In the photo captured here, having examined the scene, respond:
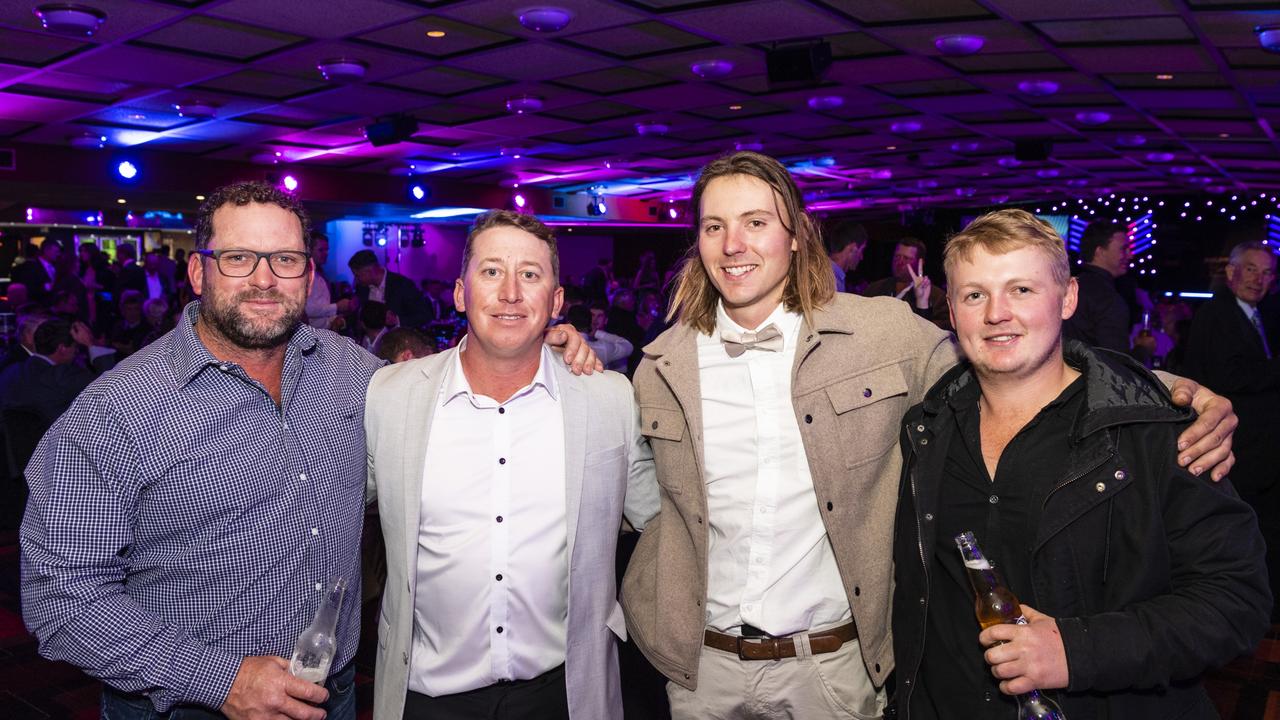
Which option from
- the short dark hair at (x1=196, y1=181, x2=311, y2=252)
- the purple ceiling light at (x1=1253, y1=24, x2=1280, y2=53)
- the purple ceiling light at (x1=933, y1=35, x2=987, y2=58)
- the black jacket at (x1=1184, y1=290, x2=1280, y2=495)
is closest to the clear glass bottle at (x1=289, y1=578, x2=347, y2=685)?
the short dark hair at (x1=196, y1=181, x2=311, y2=252)

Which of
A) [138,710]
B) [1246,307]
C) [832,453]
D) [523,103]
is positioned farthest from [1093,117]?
[138,710]

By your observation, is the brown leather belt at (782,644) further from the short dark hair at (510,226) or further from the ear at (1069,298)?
the short dark hair at (510,226)

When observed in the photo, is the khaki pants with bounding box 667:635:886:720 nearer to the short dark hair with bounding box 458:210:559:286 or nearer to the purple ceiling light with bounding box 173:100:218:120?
the short dark hair with bounding box 458:210:559:286

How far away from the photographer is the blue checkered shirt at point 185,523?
5.32ft

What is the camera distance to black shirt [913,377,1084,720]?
1.65 meters

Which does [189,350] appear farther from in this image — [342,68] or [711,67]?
[711,67]

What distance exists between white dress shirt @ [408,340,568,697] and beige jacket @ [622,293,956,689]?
256 millimetres

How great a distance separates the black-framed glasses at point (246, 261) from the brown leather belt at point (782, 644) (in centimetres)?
130

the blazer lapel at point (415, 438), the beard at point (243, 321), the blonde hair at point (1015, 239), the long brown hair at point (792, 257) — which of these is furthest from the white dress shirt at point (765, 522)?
the beard at point (243, 321)

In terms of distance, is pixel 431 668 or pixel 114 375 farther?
pixel 431 668

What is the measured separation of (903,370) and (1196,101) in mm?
8724

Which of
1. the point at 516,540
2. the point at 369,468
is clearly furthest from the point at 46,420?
the point at 516,540

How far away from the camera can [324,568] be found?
1897 millimetres

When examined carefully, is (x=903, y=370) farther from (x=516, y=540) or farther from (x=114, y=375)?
(x=114, y=375)
